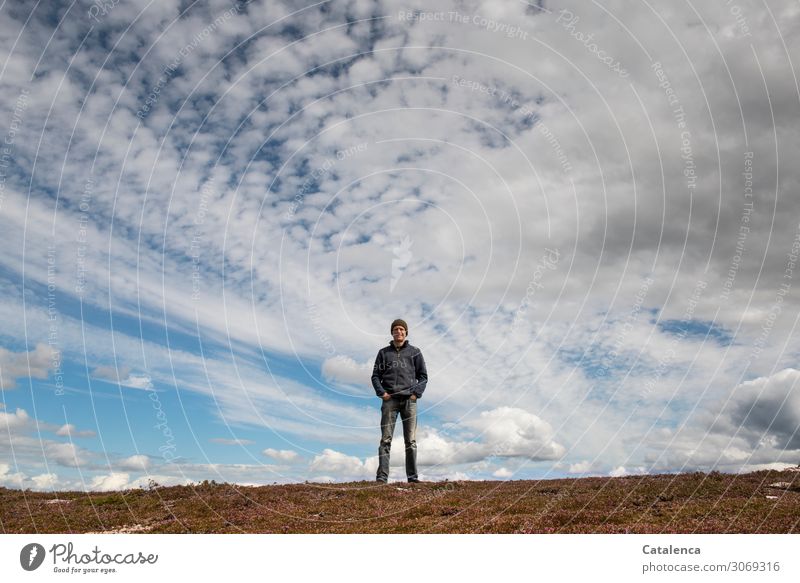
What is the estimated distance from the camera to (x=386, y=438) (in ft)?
64.7

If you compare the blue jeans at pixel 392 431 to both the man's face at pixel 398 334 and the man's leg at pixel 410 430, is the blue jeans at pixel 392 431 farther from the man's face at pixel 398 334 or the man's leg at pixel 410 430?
the man's face at pixel 398 334

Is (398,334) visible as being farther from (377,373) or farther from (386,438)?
(386,438)

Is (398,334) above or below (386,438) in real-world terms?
above

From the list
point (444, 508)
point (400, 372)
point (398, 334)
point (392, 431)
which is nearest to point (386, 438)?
point (392, 431)

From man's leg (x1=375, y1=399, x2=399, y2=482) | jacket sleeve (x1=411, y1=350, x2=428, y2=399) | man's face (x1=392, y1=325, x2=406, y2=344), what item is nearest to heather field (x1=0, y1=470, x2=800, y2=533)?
man's leg (x1=375, y1=399, x2=399, y2=482)

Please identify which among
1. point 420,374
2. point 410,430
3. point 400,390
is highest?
point 420,374

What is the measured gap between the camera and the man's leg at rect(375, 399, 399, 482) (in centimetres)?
1973

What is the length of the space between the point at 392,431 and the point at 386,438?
299 millimetres

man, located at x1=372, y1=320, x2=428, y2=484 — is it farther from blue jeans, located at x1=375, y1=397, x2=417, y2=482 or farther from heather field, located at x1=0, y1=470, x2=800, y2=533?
heather field, located at x1=0, y1=470, x2=800, y2=533

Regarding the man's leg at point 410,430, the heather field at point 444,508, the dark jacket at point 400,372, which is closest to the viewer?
the heather field at point 444,508

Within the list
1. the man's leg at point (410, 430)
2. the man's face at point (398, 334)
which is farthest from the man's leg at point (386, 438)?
the man's face at point (398, 334)

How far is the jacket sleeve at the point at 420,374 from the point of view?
65.3 feet
